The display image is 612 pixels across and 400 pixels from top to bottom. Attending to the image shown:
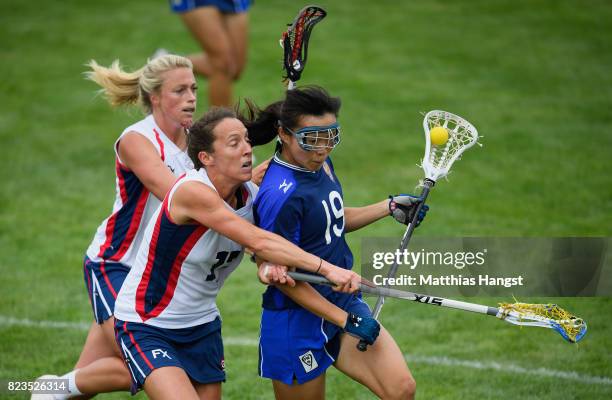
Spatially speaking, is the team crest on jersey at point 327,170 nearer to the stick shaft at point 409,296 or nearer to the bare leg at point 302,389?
the stick shaft at point 409,296

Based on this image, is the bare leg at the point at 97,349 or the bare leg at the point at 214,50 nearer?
the bare leg at the point at 97,349

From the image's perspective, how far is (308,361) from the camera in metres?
5.07

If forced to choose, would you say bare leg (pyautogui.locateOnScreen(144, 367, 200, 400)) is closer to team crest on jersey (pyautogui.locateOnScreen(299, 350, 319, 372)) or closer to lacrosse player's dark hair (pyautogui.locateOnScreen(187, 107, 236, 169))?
team crest on jersey (pyautogui.locateOnScreen(299, 350, 319, 372))

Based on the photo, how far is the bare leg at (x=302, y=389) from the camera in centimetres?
511

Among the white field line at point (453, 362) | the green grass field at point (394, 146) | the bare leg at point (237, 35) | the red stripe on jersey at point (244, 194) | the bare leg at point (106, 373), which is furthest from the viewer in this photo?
the bare leg at point (237, 35)

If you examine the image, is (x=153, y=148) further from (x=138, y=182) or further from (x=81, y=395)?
(x=81, y=395)

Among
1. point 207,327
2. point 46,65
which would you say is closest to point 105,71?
point 207,327

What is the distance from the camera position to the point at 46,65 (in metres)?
14.4

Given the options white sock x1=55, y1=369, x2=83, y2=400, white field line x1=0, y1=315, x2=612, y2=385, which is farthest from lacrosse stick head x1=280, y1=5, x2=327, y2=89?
white field line x1=0, y1=315, x2=612, y2=385

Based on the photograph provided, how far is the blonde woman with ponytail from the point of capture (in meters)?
5.59

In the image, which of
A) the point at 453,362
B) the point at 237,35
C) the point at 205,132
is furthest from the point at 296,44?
the point at 237,35

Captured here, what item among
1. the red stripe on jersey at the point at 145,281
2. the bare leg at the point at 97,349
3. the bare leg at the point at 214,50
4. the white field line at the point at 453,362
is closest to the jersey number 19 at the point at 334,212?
the red stripe on jersey at the point at 145,281

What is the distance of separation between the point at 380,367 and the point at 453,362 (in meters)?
2.03

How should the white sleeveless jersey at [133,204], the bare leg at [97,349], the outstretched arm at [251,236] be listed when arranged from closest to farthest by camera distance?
the outstretched arm at [251,236] < the white sleeveless jersey at [133,204] < the bare leg at [97,349]
